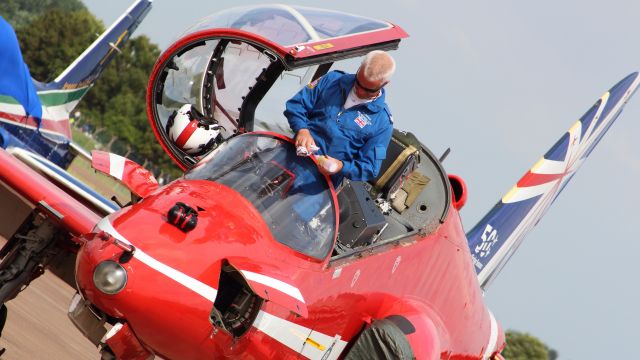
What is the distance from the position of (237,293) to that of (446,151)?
520 centimetres

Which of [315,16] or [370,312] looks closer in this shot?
[370,312]

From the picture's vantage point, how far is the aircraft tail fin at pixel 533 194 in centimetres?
1405

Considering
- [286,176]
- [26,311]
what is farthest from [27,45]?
[286,176]

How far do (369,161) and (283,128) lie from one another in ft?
4.26

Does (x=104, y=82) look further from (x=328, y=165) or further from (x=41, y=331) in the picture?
(x=328, y=165)

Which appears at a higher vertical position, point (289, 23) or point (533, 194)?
point (533, 194)

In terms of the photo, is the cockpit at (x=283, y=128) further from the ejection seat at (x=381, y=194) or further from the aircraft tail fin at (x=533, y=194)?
the aircraft tail fin at (x=533, y=194)

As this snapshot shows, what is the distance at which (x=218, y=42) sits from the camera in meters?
9.78

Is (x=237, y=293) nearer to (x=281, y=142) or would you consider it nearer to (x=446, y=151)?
(x=281, y=142)

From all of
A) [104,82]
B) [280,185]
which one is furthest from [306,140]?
[104,82]

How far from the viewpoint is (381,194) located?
31.2 ft

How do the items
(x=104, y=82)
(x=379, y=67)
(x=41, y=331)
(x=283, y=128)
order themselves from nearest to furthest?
1. (x=379, y=67)
2. (x=283, y=128)
3. (x=41, y=331)
4. (x=104, y=82)

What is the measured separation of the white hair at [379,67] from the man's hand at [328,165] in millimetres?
826

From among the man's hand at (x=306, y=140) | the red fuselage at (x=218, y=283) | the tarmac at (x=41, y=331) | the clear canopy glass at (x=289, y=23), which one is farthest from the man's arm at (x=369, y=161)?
the tarmac at (x=41, y=331)
